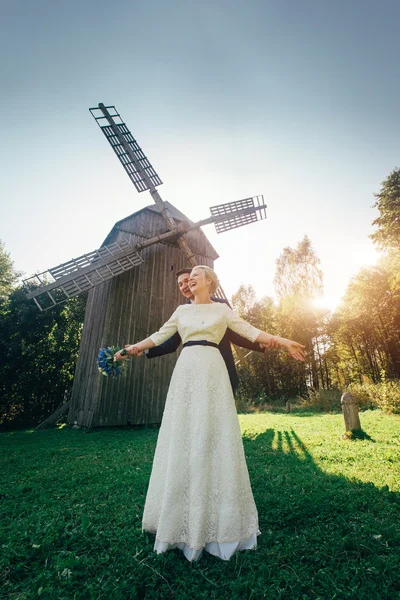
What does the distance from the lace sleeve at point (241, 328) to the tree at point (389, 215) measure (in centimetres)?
1273

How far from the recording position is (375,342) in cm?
2222

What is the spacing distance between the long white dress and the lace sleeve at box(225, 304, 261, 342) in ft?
0.83

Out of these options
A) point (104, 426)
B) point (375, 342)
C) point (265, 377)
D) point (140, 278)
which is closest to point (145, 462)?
point (104, 426)

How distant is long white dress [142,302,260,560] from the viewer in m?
2.32

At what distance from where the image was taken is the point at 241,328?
3000 millimetres

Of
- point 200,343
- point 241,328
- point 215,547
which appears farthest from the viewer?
point 241,328

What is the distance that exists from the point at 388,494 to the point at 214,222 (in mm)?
12254

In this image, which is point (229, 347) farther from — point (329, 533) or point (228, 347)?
point (329, 533)

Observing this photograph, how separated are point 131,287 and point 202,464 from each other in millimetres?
9892

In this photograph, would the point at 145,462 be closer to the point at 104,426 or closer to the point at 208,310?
the point at 208,310

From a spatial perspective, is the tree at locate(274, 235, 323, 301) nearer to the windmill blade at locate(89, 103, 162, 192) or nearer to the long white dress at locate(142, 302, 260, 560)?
the windmill blade at locate(89, 103, 162, 192)

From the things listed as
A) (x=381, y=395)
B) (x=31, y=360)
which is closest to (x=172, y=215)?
(x=381, y=395)

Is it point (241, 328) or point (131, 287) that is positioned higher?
point (131, 287)

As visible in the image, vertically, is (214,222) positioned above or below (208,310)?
above
